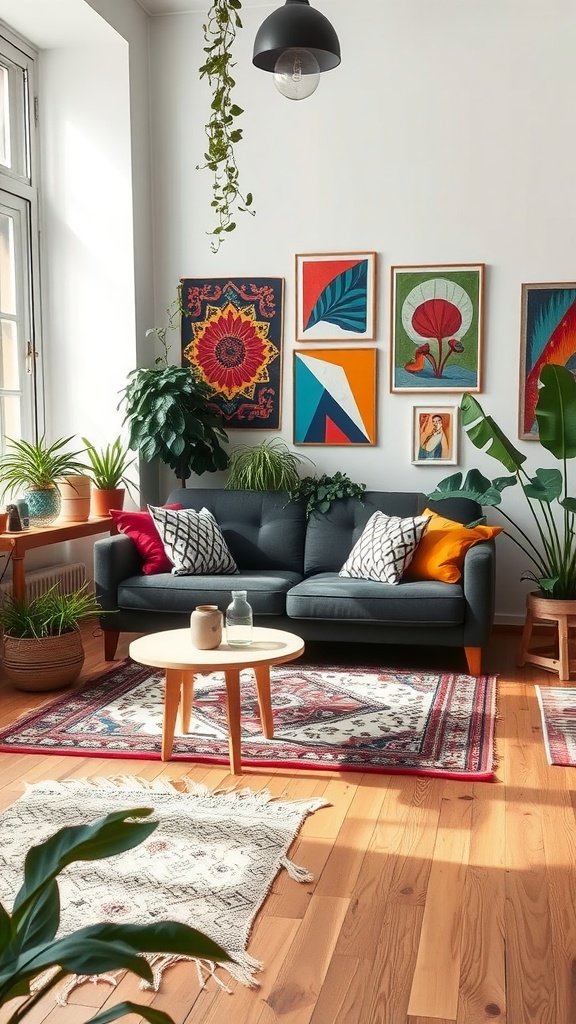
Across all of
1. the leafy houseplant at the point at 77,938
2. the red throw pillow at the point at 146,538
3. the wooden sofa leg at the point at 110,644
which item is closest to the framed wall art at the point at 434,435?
the red throw pillow at the point at 146,538

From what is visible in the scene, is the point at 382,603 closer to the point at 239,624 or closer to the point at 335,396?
the point at 239,624

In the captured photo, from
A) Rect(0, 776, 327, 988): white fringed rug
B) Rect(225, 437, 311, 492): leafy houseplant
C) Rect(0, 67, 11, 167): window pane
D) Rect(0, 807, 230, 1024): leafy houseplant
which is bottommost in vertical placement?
Rect(0, 776, 327, 988): white fringed rug

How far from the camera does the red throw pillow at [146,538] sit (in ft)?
16.3

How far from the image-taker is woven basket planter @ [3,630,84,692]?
4240 mm

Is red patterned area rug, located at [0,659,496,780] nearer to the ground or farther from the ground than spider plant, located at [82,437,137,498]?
nearer to the ground

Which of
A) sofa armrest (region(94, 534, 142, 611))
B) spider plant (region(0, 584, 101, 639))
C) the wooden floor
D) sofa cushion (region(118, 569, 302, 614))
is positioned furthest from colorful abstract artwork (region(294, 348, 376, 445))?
the wooden floor

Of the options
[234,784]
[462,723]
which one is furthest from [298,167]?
[234,784]

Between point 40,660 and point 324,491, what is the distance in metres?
1.86

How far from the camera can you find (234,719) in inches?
130

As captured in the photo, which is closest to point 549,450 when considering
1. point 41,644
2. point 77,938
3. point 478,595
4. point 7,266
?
point 478,595

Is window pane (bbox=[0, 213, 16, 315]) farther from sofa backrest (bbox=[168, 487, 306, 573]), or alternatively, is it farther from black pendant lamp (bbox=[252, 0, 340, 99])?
black pendant lamp (bbox=[252, 0, 340, 99])

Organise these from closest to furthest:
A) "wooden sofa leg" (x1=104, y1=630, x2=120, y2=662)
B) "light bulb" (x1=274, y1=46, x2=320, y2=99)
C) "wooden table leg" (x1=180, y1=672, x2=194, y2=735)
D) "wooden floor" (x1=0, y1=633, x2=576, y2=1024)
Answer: "wooden floor" (x1=0, y1=633, x2=576, y2=1024) → "light bulb" (x1=274, y1=46, x2=320, y2=99) → "wooden table leg" (x1=180, y1=672, x2=194, y2=735) → "wooden sofa leg" (x1=104, y1=630, x2=120, y2=662)

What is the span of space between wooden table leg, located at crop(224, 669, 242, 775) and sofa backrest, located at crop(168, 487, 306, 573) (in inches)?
78.9

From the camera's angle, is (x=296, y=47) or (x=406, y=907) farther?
(x=296, y=47)
